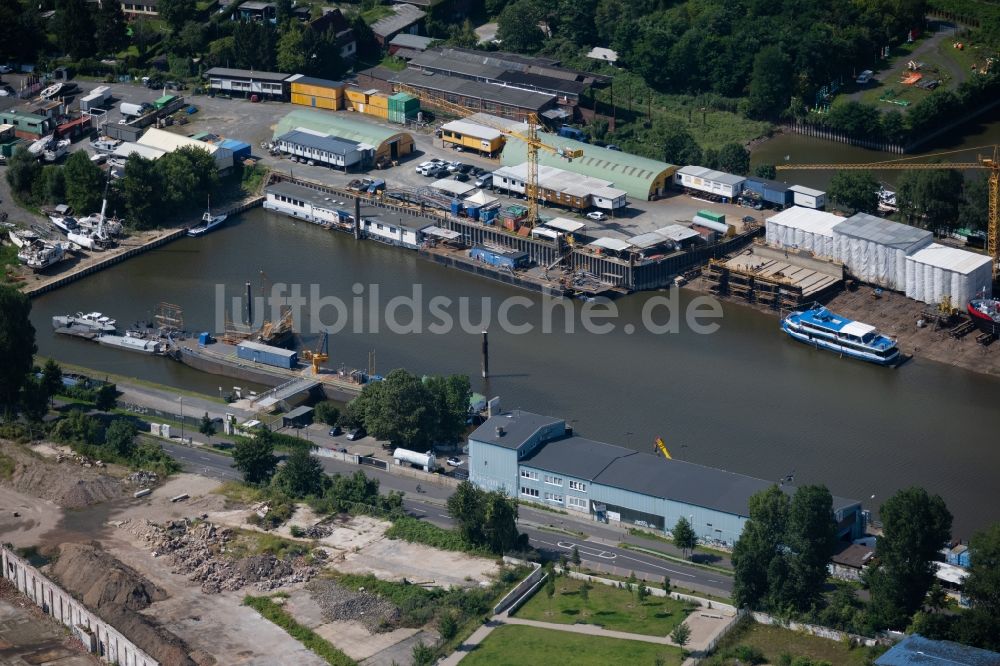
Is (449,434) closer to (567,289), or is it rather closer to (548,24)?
(567,289)

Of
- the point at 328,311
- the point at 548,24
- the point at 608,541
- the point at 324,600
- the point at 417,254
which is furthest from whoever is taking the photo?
the point at 548,24

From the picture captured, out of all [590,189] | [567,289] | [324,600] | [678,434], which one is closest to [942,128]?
[590,189]

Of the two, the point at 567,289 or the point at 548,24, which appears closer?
the point at 567,289

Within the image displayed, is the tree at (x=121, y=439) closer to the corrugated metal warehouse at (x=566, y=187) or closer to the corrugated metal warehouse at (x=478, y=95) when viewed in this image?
the corrugated metal warehouse at (x=566, y=187)

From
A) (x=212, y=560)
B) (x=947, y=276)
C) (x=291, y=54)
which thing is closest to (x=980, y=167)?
(x=947, y=276)

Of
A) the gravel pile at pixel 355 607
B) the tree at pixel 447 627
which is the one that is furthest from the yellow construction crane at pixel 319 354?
the tree at pixel 447 627

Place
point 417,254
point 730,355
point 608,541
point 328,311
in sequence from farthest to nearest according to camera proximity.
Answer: point 417,254 < point 328,311 < point 730,355 < point 608,541
